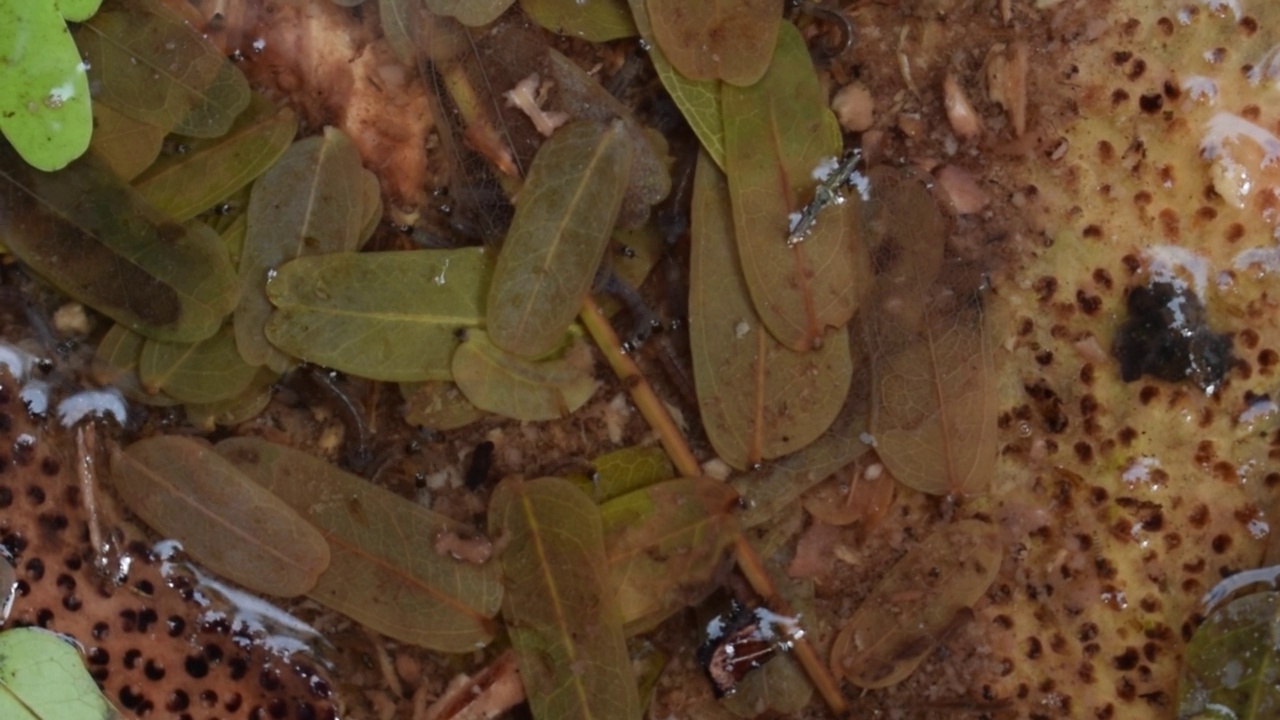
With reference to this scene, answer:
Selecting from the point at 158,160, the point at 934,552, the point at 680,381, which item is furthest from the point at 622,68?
the point at 934,552

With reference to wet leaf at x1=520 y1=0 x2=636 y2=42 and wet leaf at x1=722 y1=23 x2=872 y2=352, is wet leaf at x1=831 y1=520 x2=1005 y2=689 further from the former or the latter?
wet leaf at x1=520 y1=0 x2=636 y2=42

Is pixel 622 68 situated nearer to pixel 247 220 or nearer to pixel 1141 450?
pixel 247 220

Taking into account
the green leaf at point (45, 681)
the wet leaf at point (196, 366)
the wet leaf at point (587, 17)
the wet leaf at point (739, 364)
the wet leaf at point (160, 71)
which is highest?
the wet leaf at point (587, 17)

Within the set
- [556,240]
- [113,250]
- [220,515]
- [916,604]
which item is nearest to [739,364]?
[556,240]

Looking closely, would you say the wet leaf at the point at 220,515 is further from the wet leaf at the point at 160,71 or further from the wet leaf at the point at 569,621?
the wet leaf at the point at 160,71

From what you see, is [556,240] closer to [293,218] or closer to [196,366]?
[293,218]

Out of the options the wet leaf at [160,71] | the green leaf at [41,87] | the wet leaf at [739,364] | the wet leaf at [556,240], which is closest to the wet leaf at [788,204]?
the wet leaf at [739,364]
